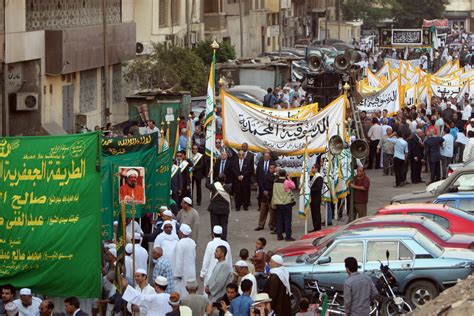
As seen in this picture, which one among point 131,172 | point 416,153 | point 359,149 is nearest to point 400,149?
point 416,153

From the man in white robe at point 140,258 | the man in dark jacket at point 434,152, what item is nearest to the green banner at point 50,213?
the man in white robe at point 140,258

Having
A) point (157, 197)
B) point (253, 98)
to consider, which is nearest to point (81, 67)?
point (253, 98)

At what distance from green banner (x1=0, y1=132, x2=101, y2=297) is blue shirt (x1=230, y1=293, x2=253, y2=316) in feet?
6.40

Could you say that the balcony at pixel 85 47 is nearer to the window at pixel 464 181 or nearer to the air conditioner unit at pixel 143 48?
the air conditioner unit at pixel 143 48

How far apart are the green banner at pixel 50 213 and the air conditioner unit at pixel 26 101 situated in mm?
16286

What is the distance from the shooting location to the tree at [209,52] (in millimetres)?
51219

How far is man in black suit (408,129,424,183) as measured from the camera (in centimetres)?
3216

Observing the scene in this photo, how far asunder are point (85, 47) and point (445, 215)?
17.4 metres

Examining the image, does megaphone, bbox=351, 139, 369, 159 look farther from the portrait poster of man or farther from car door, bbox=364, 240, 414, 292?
the portrait poster of man

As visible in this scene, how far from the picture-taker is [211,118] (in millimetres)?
26375

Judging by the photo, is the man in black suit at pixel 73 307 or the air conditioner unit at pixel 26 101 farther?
the air conditioner unit at pixel 26 101

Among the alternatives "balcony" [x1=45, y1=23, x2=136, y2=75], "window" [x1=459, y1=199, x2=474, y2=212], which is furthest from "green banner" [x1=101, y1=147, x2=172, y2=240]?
"balcony" [x1=45, y1=23, x2=136, y2=75]

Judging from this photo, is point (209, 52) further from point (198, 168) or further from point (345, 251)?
point (345, 251)

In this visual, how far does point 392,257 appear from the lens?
19031 millimetres
